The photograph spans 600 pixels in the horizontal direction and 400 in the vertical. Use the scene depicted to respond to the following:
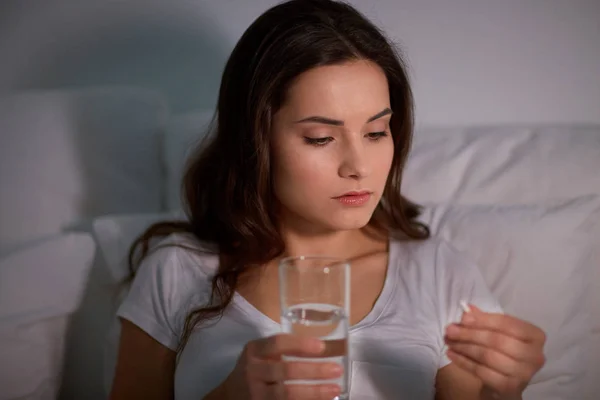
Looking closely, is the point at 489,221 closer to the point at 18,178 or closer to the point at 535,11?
the point at 535,11

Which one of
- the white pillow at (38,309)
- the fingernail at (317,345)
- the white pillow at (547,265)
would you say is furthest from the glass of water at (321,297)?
the white pillow at (38,309)

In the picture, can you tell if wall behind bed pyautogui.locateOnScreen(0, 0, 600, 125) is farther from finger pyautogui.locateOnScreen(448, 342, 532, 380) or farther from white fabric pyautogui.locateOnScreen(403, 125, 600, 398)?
finger pyautogui.locateOnScreen(448, 342, 532, 380)

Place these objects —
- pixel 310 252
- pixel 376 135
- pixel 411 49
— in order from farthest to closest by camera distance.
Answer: pixel 411 49
pixel 310 252
pixel 376 135

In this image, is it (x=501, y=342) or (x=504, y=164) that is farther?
(x=504, y=164)

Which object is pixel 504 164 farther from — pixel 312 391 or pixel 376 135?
pixel 312 391

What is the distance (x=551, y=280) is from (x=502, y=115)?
0.40 meters

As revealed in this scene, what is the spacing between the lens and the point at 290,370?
0.84m

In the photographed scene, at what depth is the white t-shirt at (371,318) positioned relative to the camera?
1033mm

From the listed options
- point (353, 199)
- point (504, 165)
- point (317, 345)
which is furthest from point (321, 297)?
point (504, 165)

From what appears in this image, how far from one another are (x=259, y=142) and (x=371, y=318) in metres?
0.34

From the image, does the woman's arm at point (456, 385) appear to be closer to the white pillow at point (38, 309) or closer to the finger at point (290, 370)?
the finger at point (290, 370)

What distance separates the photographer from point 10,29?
143 centimetres

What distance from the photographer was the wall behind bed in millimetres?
1364

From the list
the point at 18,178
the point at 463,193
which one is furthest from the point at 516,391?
the point at 18,178
